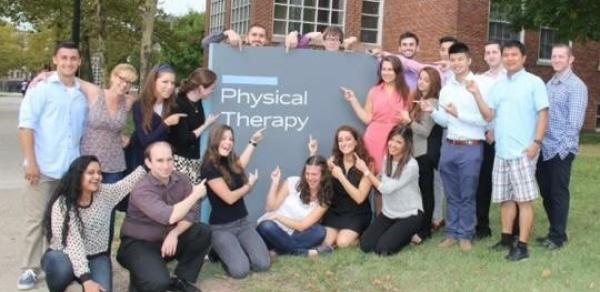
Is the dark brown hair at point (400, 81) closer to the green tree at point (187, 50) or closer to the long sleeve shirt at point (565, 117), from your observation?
the long sleeve shirt at point (565, 117)

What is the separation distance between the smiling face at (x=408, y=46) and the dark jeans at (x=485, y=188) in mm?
1273

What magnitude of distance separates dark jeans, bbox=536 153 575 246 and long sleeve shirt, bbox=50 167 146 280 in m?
3.67

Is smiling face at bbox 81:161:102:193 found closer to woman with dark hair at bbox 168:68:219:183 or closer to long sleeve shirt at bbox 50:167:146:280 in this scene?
long sleeve shirt at bbox 50:167:146:280

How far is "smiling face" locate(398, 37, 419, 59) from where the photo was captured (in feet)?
24.2

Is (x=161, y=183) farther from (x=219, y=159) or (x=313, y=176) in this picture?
(x=313, y=176)

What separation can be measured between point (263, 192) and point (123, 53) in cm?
3422

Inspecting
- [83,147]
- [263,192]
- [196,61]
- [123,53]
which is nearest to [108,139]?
[83,147]

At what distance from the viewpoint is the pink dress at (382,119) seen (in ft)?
23.2

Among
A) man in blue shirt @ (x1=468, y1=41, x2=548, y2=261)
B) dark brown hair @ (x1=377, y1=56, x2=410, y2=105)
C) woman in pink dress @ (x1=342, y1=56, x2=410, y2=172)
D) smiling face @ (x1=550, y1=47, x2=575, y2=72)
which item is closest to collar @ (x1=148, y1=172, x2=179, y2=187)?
woman in pink dress @ (x1=342, y1=56, x2=410, y2=172)

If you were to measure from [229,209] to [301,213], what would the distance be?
755 mm

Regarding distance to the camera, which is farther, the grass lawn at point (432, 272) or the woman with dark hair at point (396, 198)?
the woman with dark hair at point (396, 198)

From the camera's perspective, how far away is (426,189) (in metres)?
7.14

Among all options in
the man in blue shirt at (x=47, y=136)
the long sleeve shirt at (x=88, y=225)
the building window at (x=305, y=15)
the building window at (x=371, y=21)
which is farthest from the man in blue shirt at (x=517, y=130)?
the building window at (x=371, y=21)

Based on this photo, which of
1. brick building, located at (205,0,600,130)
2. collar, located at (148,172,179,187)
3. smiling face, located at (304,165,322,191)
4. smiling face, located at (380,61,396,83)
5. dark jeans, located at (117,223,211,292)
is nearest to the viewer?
dark jeans, located at (117,223,211,292)
